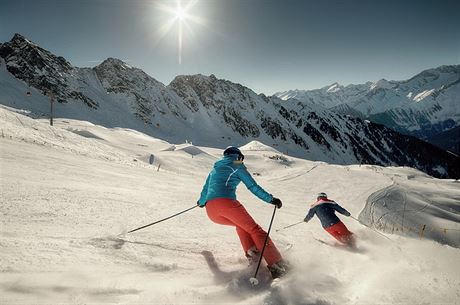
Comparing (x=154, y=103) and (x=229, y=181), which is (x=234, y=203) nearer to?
(x=229, y=181)

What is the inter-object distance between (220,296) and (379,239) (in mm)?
5704

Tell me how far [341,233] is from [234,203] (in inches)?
181

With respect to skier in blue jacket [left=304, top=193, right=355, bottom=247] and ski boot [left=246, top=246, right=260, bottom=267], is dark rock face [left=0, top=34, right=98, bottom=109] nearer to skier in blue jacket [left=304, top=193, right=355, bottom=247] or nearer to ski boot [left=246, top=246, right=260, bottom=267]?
skier in blue jacket [left=304, top=193, right=355, bottom=247]

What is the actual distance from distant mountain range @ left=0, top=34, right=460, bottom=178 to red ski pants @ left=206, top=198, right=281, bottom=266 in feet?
242

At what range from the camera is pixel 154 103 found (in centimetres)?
12875

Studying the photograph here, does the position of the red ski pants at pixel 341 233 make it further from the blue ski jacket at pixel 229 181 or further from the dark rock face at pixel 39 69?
the dark rock face at pixel 39 69

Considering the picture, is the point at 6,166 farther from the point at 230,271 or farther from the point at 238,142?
the point at 238,142

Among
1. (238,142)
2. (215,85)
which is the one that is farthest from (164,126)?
(215,85)

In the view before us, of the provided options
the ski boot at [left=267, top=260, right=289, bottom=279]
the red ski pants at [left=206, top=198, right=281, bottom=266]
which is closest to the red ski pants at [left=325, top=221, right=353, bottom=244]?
the red ski pants at [left=206, top=198, right=281, bottom=266]

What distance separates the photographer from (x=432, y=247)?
5832mm

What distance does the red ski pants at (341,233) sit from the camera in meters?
8.42

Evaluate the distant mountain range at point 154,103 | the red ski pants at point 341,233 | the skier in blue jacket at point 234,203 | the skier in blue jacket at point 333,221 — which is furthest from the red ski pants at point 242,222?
the distant mountain range at point 154,103

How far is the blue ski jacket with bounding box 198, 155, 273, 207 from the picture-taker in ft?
19.1

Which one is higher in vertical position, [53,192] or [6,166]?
[6,166]
